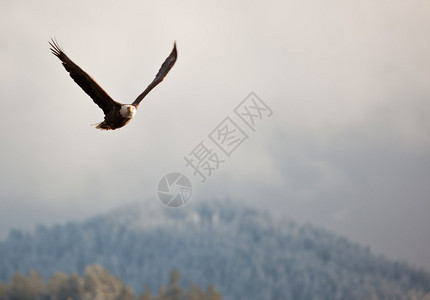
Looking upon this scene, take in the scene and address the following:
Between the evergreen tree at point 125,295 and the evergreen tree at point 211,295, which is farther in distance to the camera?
the evergreen tree at point 211,295

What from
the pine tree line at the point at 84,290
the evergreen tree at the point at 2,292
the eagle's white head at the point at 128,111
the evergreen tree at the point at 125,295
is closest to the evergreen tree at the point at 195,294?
the pine tree line at the point at 84,290

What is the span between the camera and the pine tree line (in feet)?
297

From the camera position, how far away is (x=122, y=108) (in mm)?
21125

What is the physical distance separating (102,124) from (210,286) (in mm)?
76333

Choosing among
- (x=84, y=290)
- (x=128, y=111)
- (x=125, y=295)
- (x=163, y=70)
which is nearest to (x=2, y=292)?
(x=84, y=290)

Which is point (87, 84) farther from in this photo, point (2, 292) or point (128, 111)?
point (2, 292)

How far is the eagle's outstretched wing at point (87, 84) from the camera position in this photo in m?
20.4

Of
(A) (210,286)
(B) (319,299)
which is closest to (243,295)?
(B) (319,299)

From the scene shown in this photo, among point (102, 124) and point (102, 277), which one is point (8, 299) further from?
point (102, 124)

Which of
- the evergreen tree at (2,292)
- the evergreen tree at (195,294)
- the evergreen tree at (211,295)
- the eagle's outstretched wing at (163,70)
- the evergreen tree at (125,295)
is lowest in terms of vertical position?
the eagle's outstretched wing at (163,70)

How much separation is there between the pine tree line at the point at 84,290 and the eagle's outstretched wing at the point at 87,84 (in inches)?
2751

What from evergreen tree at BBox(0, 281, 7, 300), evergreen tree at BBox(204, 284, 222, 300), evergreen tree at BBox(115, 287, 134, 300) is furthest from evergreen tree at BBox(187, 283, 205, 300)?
evergreen tree at BBox(0, 281, 7, 300)

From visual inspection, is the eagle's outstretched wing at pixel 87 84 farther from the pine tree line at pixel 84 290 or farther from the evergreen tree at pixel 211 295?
the evergreen tree at pixel 211 295

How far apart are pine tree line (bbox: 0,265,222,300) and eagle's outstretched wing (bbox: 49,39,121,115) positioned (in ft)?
229
